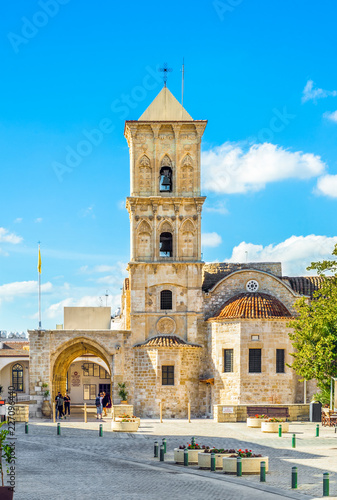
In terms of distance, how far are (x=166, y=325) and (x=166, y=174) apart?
1008cm

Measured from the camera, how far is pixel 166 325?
47.8 meters

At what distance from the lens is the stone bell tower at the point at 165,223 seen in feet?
157

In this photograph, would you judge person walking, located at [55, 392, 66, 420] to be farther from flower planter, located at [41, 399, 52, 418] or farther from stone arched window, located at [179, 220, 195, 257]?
stone arched window, located at [179, 220, 195, 257]

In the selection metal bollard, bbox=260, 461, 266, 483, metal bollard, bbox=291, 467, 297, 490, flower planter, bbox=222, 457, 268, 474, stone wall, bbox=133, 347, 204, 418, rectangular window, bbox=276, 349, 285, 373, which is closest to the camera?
metal bollard, bbox=291, 467, 297, 490

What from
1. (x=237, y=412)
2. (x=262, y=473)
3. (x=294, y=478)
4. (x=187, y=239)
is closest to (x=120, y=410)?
(x=237, y=412)

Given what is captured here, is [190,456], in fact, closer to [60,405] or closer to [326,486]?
[326,486]

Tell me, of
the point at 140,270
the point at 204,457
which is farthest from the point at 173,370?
the point at 204,457

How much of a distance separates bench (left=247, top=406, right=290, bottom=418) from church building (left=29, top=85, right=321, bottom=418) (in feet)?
5.76

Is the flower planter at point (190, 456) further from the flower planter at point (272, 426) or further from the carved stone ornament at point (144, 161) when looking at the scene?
the carved stone ornament at point (144, 161)

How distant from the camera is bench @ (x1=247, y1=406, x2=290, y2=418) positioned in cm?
4181

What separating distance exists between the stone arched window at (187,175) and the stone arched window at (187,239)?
88.2 inches

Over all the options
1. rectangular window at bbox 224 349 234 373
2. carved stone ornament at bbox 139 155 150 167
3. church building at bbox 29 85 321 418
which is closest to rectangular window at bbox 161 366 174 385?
church building at bbox 29 85 321 418

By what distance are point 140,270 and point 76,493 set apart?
2742cm

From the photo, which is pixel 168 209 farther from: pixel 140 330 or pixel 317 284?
pixel 317 284
